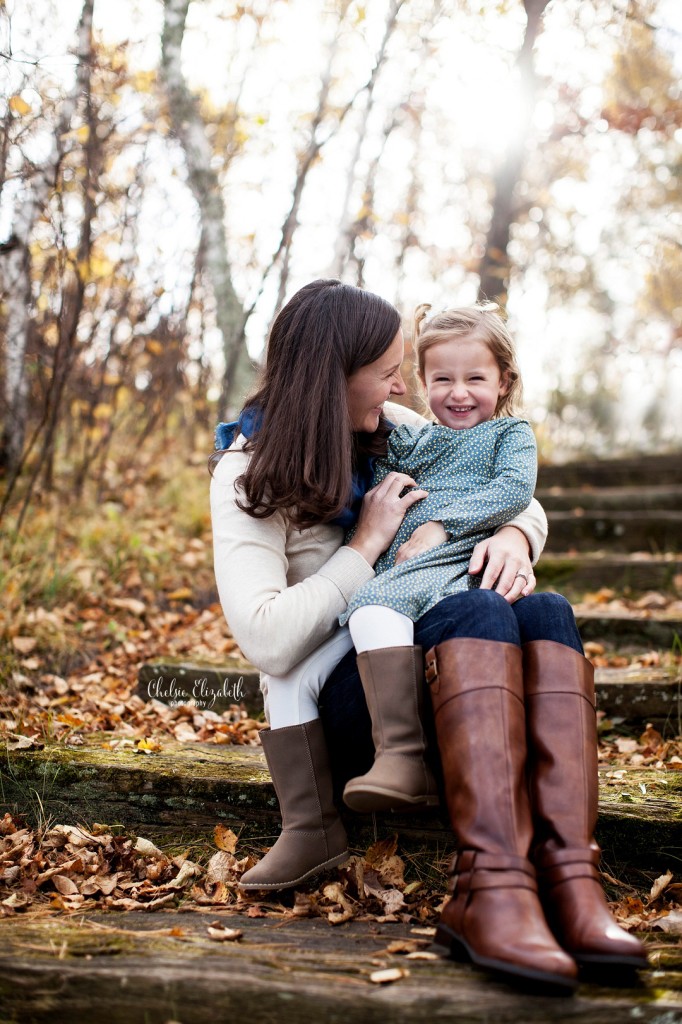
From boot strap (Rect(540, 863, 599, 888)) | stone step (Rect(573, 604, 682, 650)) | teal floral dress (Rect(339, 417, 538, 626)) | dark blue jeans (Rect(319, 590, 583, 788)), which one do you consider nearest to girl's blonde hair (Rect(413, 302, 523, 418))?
teal floral dress (Rect(339, 417, 538, 626))

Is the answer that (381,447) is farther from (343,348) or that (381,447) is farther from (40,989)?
(40,989)

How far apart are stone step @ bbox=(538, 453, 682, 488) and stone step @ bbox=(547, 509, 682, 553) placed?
104cm

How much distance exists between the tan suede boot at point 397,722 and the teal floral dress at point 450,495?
15 centimetres

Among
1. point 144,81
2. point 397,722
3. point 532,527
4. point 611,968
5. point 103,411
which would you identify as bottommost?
point 611,968

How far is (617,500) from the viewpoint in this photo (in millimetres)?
5242

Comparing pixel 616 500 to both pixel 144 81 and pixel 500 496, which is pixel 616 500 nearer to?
pixel 500 496

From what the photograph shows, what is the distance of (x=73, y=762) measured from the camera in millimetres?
2383

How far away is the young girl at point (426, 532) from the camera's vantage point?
190 centimetres

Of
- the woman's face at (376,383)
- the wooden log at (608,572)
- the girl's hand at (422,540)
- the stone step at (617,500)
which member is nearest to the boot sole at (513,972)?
the girl's hand at (422,540)

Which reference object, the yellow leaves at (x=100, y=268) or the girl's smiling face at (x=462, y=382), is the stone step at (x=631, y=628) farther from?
the yellow leaves at (x=100, y=268)

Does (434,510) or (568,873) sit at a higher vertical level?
(434,510)

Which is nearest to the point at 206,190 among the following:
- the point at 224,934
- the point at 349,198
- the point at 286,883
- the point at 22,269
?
the point at 349,198

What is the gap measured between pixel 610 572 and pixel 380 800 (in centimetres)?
280

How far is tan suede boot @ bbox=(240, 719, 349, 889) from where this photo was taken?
199cm
